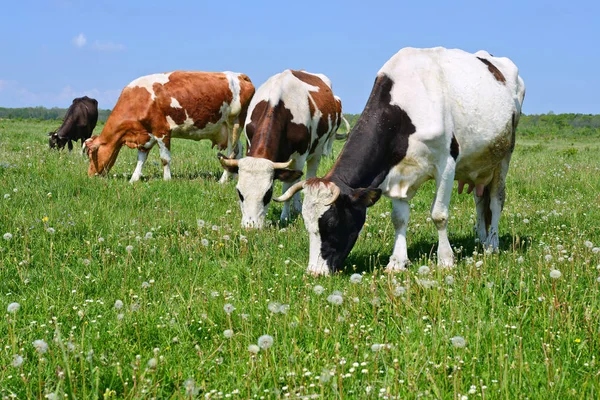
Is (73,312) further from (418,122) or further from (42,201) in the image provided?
(42,201)

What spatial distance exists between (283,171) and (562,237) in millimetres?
4206

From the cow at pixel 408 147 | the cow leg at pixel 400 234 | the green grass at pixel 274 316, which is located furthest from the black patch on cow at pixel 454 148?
the green grass at pixel 274 316

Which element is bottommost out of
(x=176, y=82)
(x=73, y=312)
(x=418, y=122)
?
(x=73, y=312)

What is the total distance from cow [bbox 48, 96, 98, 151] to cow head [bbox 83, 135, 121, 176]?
9331 mm

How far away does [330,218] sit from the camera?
6.42 metres

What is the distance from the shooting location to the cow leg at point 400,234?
7031mm

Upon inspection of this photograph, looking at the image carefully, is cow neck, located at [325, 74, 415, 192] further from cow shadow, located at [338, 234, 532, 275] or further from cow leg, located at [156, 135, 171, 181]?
cow leg, located at [156, 135, 171, 181]

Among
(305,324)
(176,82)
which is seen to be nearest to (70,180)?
(176,82)

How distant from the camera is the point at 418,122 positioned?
23.1 ft

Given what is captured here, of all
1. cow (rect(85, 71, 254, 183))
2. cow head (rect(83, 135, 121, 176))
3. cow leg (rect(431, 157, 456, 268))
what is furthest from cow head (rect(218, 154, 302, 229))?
cow head (rect(83, 135, 121, 176))

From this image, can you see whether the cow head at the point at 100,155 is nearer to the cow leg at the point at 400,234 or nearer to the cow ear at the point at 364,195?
the cow leg at the point at 400,234

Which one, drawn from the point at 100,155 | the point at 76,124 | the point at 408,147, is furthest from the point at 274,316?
the point at 76,124

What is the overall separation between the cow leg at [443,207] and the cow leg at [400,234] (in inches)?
15.4

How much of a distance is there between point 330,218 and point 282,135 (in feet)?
14.4
